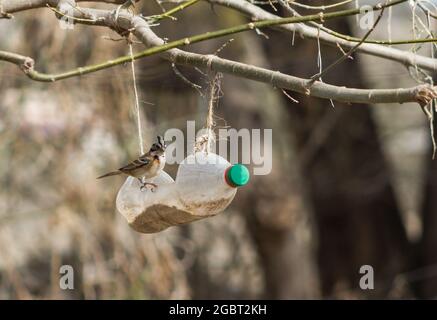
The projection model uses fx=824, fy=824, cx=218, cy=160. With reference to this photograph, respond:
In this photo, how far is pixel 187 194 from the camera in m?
2.31

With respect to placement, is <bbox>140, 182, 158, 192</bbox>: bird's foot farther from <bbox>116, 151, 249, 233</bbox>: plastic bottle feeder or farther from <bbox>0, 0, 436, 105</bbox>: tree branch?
<bbox>0, 0, 436, 105</bbox>: tree branch

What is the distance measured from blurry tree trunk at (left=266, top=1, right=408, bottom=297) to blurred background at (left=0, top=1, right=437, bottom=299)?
12 millimetres

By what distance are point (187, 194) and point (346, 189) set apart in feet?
15.2

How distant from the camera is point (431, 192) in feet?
22.1

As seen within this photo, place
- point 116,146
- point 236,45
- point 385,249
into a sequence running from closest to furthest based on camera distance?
point 116,146, point 236,45, point 385,249

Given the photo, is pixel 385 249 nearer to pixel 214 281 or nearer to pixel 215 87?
pixel 214 281

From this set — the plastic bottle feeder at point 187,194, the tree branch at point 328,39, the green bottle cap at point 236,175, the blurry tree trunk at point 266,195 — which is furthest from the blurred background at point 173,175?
the green bottle cap at point 236,175

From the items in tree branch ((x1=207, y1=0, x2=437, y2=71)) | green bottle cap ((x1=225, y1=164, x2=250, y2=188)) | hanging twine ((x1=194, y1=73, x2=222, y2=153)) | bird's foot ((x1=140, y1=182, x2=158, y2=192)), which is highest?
tree branch ((x1=207, y1=0, x2=437, y2=71))

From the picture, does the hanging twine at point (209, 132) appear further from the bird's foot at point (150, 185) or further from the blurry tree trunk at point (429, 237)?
the blurry tree trunk at point (429, 237)

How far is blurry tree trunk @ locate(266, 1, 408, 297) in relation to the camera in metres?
6.58

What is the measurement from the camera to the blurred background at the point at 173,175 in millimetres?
5266

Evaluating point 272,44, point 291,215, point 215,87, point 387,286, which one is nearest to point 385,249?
point 387,286

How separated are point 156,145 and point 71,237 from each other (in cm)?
324

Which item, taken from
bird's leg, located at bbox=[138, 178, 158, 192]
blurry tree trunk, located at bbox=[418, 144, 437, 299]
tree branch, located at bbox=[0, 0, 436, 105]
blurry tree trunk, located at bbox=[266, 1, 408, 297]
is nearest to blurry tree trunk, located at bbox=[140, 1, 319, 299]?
blurry tree trunk, located at bbox=[266, 1, 408, 297]
